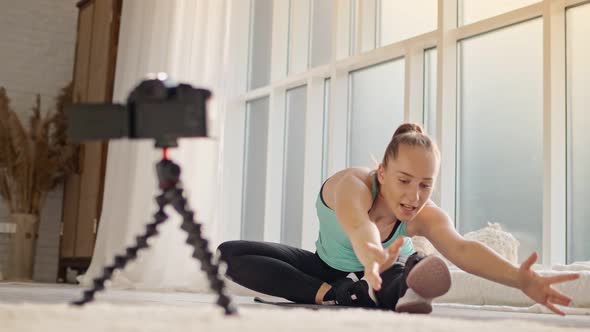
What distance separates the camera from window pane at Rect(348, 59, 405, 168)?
4.11 m

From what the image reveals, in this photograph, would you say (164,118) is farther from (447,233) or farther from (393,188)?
(447,233)

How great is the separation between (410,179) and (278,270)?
646mm

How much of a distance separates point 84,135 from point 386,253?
66 cm

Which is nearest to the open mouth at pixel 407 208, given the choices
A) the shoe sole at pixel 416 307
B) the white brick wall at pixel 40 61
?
the shoe sole at pixel 416 307

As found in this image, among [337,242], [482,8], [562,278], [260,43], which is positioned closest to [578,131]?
[482,8]

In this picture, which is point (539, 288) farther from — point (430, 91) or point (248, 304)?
point (430, 91)

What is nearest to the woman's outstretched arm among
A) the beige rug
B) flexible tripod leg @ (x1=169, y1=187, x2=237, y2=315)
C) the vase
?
the beige rug

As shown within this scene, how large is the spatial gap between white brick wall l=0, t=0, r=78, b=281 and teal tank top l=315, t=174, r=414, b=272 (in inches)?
155

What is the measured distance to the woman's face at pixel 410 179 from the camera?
208 cm

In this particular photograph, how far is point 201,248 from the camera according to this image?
1130 mm

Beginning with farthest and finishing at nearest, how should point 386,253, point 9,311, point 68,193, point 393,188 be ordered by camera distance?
1. point 68,193
2. point 393,188
3. point 386,253
4. point 9,311

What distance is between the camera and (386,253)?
5.08ft

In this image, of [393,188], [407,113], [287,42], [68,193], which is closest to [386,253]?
[393,188]

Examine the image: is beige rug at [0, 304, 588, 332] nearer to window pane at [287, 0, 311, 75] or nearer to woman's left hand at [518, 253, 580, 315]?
woman's left hand at [518, 253, 580, 315]
